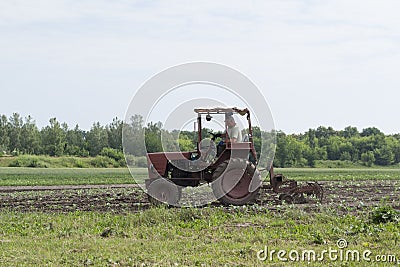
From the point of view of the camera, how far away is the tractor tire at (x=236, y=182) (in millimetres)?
17141

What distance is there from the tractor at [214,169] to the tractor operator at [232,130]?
0.11 ft

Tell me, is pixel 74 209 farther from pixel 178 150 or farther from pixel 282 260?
pixel 282 260

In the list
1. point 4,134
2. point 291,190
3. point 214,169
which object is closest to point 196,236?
point 214,169

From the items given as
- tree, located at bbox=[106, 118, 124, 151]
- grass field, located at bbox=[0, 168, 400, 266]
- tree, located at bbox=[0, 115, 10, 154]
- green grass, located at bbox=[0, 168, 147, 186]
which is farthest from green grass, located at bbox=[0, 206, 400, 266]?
tree, located at bbox=[0, 115, 10, 154]

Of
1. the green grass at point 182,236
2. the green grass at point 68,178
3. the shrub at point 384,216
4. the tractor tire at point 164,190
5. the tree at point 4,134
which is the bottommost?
the green grass at point 182,236

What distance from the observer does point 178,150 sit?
695 inches

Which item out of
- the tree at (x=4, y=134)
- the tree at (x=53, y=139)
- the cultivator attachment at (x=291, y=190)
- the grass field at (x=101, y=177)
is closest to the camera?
the cultivator attachment at (x=291, y=190)

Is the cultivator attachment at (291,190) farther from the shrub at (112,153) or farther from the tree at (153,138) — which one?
the shrub at (112,153)

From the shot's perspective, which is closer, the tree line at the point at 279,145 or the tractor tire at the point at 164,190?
the tractor tire at the point at 164,190

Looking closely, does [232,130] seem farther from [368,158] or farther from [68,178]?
[368,158]

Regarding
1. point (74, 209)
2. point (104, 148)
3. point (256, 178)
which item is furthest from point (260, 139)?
point (104, 148)

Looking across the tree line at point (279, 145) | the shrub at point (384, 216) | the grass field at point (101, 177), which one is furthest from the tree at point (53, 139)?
the shrub at point (384, 216)

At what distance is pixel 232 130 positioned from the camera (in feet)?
56.0

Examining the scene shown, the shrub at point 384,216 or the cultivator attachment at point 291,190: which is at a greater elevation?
→ the cultivator attachment at point 291,190
